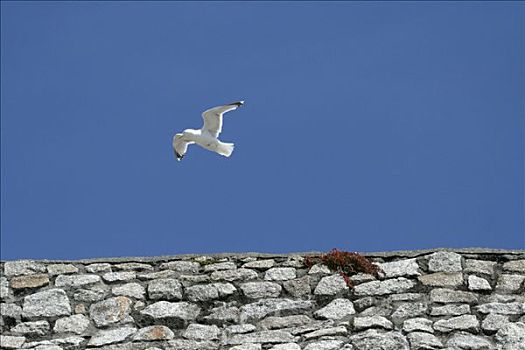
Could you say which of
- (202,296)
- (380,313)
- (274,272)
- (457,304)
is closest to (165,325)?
(202,296)

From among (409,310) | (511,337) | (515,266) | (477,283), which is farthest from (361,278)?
(511,337)

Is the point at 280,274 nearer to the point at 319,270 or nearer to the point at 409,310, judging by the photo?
the point at 319,270

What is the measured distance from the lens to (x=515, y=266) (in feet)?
38.6

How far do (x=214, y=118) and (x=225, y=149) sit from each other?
21.1 inches

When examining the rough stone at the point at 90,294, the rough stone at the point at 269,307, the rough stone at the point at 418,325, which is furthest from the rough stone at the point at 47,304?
the rough stone at the point at 418,325

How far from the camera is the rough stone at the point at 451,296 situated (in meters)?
11.3

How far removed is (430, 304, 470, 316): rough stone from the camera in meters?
11.1

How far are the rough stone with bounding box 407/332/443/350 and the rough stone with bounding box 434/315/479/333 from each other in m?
0.15

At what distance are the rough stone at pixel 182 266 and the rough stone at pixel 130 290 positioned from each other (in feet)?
1.35

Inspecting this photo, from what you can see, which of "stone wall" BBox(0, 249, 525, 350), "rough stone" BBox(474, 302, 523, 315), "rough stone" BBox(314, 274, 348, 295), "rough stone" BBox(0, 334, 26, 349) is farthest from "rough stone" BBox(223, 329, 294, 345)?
"rough stone" BBox(0, 334, 26, 349)

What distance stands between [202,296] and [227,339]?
67cm

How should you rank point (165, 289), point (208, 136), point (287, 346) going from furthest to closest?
point (208, 136)
point (165, 289)
point (287, 346)

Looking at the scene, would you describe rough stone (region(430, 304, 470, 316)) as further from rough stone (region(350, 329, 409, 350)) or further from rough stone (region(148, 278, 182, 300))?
rough stone (region(148, 278, 182, 300))

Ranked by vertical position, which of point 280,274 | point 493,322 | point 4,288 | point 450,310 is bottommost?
point 493,322
